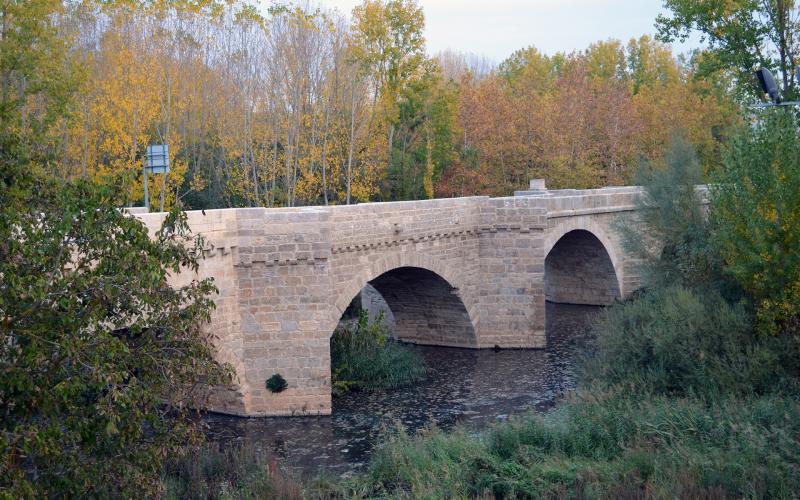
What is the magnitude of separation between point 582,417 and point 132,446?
741 cm

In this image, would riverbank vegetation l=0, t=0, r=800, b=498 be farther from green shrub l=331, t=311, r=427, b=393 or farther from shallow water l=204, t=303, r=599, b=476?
shallow water l=204, t=303, r=599, b=476

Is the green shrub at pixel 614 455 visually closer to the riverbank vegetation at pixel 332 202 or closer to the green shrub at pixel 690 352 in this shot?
the riverbank vegetation at pixel 332 202

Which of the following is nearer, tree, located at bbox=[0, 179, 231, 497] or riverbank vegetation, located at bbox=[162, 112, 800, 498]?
tree, located at bbox=[0, 179, 231, 497]

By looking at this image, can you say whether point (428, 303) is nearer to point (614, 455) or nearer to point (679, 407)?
point (679, 407)

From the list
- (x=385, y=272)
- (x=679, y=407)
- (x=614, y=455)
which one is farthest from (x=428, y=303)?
(x=614, y=455)

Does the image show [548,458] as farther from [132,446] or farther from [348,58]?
[348,58]

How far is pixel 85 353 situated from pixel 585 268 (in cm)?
2294

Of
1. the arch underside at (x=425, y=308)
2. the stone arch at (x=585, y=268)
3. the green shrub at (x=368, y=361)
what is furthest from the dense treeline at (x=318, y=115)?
the green shrub at (x=368, y=361)

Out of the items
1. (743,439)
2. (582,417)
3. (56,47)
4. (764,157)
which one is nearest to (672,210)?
(764,157)

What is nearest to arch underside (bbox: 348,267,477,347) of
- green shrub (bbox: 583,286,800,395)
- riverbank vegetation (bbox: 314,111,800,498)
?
riverbank vegetation (bbox: 314,111,800,498)

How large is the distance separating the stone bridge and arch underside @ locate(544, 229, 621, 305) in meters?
0.07

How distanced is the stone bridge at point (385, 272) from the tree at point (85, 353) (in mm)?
4835

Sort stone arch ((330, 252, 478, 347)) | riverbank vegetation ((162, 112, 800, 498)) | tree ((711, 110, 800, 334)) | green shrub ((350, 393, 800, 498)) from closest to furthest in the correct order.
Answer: green shrub ((350, 393, 800, 498)), riverbank vegetation ((162, 112, 800, 498)), tree ((711, 110, 800, 334)), stone arch ((330, 252, 478, 347))

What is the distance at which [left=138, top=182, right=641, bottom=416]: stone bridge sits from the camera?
1622 centimetres
